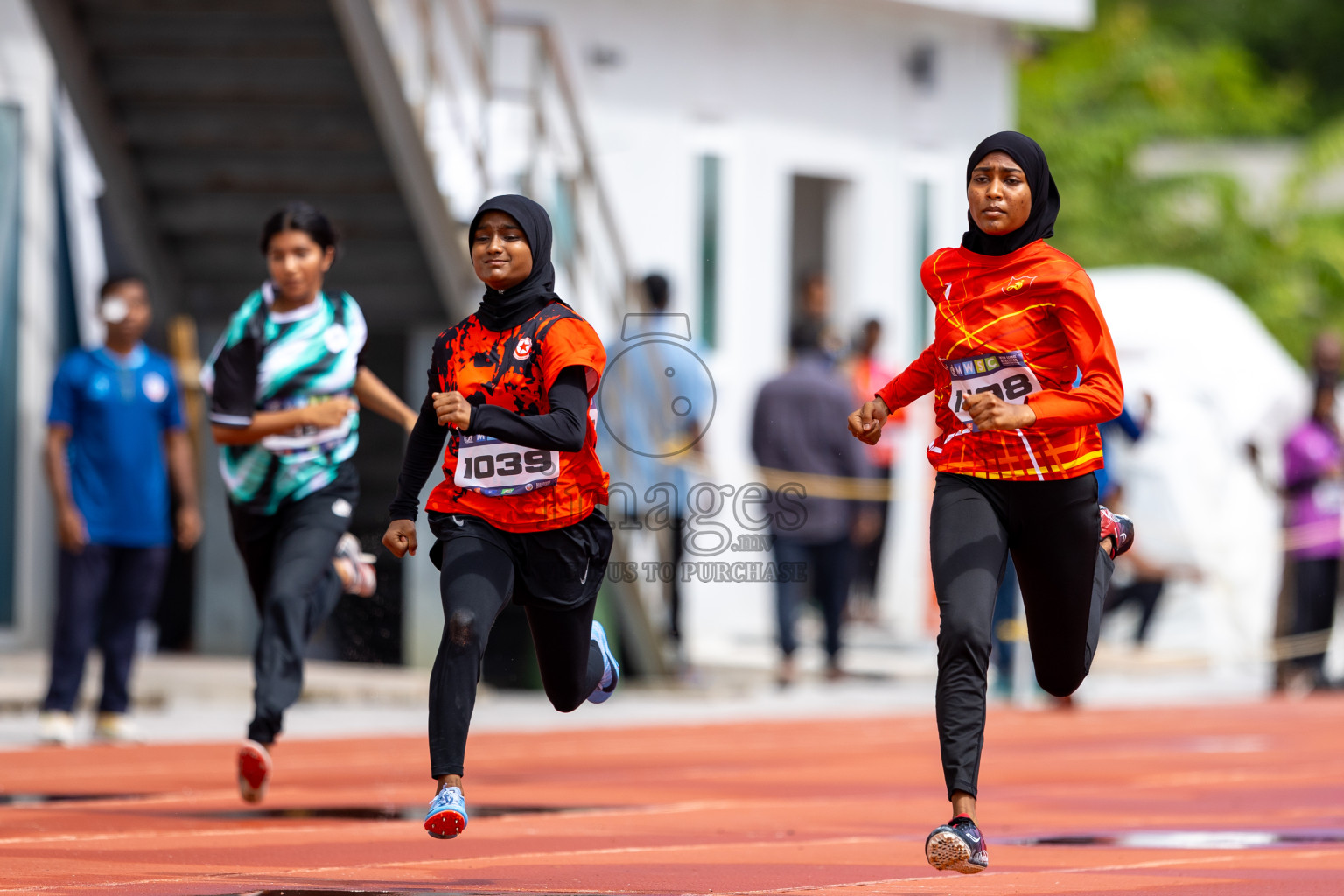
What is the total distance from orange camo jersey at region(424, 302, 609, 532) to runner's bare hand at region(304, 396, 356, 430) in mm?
1838

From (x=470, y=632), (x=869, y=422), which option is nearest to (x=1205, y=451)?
(x=869, y=422)

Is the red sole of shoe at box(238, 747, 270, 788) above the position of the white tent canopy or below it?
below

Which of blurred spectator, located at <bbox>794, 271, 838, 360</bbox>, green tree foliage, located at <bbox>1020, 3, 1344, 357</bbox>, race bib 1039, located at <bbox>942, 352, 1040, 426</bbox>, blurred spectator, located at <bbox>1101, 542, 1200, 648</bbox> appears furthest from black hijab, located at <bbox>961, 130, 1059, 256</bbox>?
green tree foliage, located at <bbox>1020, 3, 1344, 357</bbox>

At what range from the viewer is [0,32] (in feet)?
48.7

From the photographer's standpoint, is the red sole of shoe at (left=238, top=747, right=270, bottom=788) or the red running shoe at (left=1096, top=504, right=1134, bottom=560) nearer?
the red running shoe at (left=1096, top=504, right=1134, bottom=560)

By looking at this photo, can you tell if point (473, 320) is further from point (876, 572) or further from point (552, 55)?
point (876, 572)

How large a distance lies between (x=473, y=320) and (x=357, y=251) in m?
8.07

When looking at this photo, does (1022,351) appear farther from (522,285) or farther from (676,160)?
(676,160)

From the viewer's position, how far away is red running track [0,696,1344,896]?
258 inches

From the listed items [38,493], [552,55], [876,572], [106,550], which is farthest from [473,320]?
[876,572]

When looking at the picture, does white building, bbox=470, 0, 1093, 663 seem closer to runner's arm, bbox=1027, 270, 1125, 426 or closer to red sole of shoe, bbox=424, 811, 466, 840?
runner's arm, bbox=1027, 270, 1125, 426

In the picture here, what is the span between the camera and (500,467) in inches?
265

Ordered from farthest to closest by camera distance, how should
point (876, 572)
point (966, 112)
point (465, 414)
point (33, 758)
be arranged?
point (966, 112) → point (876, 572) → point (33, 758) → point (465, 414)

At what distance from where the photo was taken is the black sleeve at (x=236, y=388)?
8633 mm
